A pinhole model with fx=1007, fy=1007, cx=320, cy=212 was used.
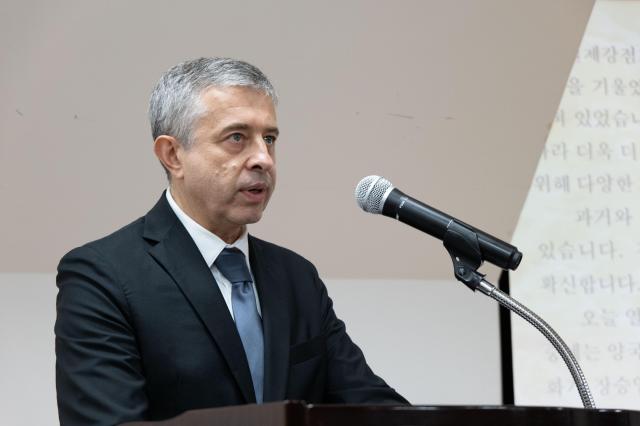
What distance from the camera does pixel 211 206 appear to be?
1.92 meters

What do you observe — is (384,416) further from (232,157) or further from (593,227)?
(593,227)

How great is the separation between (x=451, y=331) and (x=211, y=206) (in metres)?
1.46

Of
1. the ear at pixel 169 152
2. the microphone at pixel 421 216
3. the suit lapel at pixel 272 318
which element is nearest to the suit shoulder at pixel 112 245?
the ear at pixel 169 152

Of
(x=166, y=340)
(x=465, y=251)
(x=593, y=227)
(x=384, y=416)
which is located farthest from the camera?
(x=593, y=227)

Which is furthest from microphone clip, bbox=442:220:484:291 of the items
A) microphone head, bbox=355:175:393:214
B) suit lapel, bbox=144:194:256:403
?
suit lapel, bbox=144:194:256:403

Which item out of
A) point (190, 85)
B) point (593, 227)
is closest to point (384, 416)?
point (190, 85)

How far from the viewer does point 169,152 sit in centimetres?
198

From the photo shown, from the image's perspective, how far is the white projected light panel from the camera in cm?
319

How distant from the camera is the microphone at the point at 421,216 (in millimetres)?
1559

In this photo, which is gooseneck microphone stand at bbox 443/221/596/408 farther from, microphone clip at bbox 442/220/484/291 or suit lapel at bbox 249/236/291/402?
suit lapel at bbox 249/236/291/402

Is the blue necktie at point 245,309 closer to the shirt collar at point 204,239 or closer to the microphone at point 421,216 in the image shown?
the shirt collar at point 204,239

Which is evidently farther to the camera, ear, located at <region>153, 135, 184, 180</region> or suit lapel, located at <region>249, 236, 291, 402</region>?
ear, located at <region>153, 135, 184, 180</region>

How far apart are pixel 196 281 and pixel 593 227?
1777mm

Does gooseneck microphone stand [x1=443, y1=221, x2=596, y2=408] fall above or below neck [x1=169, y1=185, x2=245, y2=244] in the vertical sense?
below
